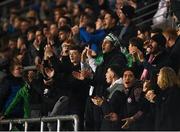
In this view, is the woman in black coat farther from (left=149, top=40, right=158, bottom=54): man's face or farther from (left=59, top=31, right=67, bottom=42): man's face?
(left=59, top=31, right=67, bottom=42): man's face

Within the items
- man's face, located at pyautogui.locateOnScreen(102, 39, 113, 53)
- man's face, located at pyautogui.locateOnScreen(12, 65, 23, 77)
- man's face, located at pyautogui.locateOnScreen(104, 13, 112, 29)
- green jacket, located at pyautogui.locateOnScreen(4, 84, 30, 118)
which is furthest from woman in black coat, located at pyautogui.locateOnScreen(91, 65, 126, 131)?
man's face, located at pyautogui.locateOnScreen(104, 13, 112, 29)

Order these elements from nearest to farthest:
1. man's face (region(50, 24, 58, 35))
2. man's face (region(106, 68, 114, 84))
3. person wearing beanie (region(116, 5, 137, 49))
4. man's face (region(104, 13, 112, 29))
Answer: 1. man's face (region(106, 68, 114, 84))
2. person wearing beanie (region(116, 5, 137, 49))
3. man's face (region(104, 13, 112, 29))
4. man's face (region(50, 24, 58, 35))

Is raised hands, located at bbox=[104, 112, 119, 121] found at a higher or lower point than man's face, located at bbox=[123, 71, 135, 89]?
lower

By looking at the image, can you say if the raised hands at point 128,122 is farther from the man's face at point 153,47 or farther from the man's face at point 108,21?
the man's face at point 108,21

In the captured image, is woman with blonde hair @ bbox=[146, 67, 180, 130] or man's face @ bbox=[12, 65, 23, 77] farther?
man's face @ bbox=[12, 65, 23, 77]

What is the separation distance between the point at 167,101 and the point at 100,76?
5.46ft

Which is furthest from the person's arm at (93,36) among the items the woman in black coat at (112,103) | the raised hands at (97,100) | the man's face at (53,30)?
the raised hands at (97,100)

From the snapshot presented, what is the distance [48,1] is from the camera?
20.7m

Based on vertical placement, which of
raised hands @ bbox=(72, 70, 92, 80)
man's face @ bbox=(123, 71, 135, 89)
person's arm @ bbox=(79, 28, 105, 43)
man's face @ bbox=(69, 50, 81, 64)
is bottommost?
man's face @ bbox=(123, 71, 135, 89)

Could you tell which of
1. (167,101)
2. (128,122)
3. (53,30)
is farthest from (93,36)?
(167,101)

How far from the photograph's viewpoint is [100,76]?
11242 mm

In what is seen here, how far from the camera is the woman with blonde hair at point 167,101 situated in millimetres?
9836

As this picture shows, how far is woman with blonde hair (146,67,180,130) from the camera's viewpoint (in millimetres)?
9836

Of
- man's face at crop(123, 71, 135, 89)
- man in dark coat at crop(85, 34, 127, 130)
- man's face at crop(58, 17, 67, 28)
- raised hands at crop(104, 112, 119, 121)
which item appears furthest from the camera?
man's face at crop(58, 17, 67, 28)
